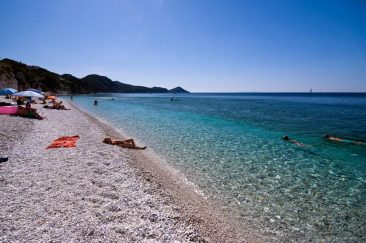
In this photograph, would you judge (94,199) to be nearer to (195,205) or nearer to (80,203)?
(80,203)

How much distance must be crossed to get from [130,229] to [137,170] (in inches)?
165

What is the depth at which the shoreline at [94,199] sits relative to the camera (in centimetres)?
490

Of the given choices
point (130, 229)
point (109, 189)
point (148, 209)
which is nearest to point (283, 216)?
point (148, 209)

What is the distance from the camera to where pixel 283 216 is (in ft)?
22.5

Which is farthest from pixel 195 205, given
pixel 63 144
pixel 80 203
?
pixel 63 144

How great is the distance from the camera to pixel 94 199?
6312mm

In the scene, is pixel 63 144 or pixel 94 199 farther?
pixel 63 144

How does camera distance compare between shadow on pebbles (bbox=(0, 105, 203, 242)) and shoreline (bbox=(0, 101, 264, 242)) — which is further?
shoreline (bbox=(0, 101, 264, 242))

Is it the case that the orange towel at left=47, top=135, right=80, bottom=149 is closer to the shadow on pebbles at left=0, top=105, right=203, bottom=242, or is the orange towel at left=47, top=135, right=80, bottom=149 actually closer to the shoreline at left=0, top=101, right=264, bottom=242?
the shoreline at left=0, top=101, right=264, bottom=242

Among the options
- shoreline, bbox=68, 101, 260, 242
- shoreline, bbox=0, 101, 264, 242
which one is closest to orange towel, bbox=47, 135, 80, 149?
shoreline, bbox=0, 101, 264, 242

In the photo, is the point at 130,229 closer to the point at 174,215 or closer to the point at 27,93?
the point at 174,215

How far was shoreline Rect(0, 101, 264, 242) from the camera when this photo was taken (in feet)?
16.1

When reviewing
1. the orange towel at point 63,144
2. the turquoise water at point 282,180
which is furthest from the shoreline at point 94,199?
the turquoise water at point 282,180

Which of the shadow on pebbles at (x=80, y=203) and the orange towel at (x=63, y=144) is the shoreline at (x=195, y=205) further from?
the orange towel at (x=63, y=144)
